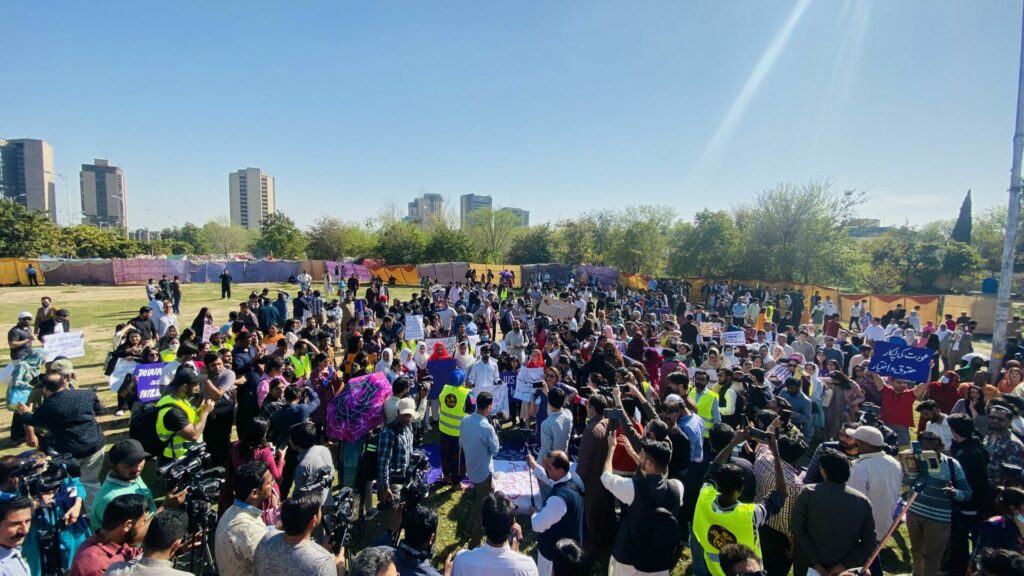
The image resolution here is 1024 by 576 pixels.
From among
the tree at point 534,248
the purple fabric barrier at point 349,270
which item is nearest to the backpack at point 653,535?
the purple fabric barrier at point 349,270

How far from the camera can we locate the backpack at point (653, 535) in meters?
3.50

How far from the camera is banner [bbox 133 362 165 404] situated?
6750 mm

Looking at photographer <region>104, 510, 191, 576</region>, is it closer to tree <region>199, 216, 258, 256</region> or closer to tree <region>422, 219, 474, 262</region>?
tree <region>422, 219, 474, 262</region>

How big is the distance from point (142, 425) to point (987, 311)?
97.5ft

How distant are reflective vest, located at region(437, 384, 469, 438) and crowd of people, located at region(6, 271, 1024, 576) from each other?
29 mm

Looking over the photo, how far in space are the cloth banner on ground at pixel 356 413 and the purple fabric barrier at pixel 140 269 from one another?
3757cm

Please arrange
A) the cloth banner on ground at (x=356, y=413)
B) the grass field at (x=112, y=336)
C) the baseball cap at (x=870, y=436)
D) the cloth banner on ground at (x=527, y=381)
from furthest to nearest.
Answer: the cloth banner on ground at (x=527, y=381)
the cloth banner on ground at (x=356, y=413)
the grass field at (x=112, y=336)
the baseball cap at (x=870, y=436)

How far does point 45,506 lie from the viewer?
3.43m

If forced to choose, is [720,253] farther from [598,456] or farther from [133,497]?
[133,497]

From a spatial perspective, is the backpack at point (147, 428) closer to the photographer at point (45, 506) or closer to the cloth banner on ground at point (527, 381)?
the photographer at point (45, 506)

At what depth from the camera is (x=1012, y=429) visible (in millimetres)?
5559

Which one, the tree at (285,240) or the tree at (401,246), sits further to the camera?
the tree at (285,240)

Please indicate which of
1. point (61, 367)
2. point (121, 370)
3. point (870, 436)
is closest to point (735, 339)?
point (870, 436)

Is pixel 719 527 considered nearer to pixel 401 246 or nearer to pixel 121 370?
pixel 121 370
